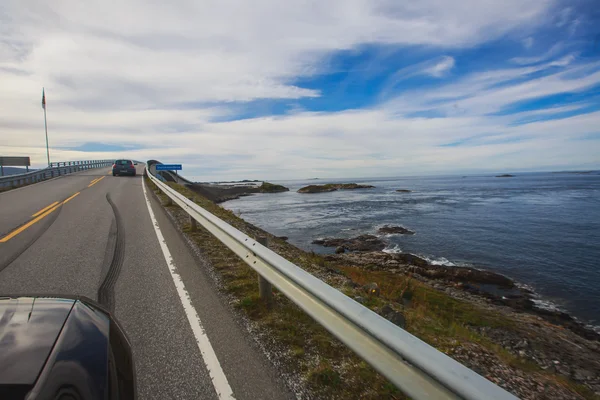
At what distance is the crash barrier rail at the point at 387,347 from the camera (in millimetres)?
1676

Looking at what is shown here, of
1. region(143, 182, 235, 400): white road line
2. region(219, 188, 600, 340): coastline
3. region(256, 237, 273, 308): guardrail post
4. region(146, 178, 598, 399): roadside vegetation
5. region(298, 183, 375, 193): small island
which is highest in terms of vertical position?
region(256, 237, 273, 308): guardrail post

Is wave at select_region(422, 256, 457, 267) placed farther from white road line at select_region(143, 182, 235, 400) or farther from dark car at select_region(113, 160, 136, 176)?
dark car at select_region(113, 160, 136, 176)

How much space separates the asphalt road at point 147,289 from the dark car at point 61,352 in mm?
1217

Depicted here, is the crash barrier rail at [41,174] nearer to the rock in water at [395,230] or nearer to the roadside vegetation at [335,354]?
the roadside vegetation at [335,354]

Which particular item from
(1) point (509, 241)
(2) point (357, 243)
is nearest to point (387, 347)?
(2) point (357, 243)

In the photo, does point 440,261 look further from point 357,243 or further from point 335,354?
point 335,354

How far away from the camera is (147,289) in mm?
5035

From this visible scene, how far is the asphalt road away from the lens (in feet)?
9.91

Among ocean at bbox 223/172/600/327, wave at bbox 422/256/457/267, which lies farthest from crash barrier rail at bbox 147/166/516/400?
wave at bbox 422/256/457/267

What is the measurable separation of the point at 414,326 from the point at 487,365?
1099 millimetres

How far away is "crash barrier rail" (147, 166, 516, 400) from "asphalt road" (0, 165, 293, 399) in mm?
814

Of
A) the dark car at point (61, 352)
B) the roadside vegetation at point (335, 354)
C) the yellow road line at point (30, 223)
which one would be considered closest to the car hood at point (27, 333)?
the dark car at point (61, 352)

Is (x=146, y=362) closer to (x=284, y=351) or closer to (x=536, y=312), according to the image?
(x=284, y=351)

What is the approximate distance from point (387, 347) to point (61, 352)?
1.93 meters
